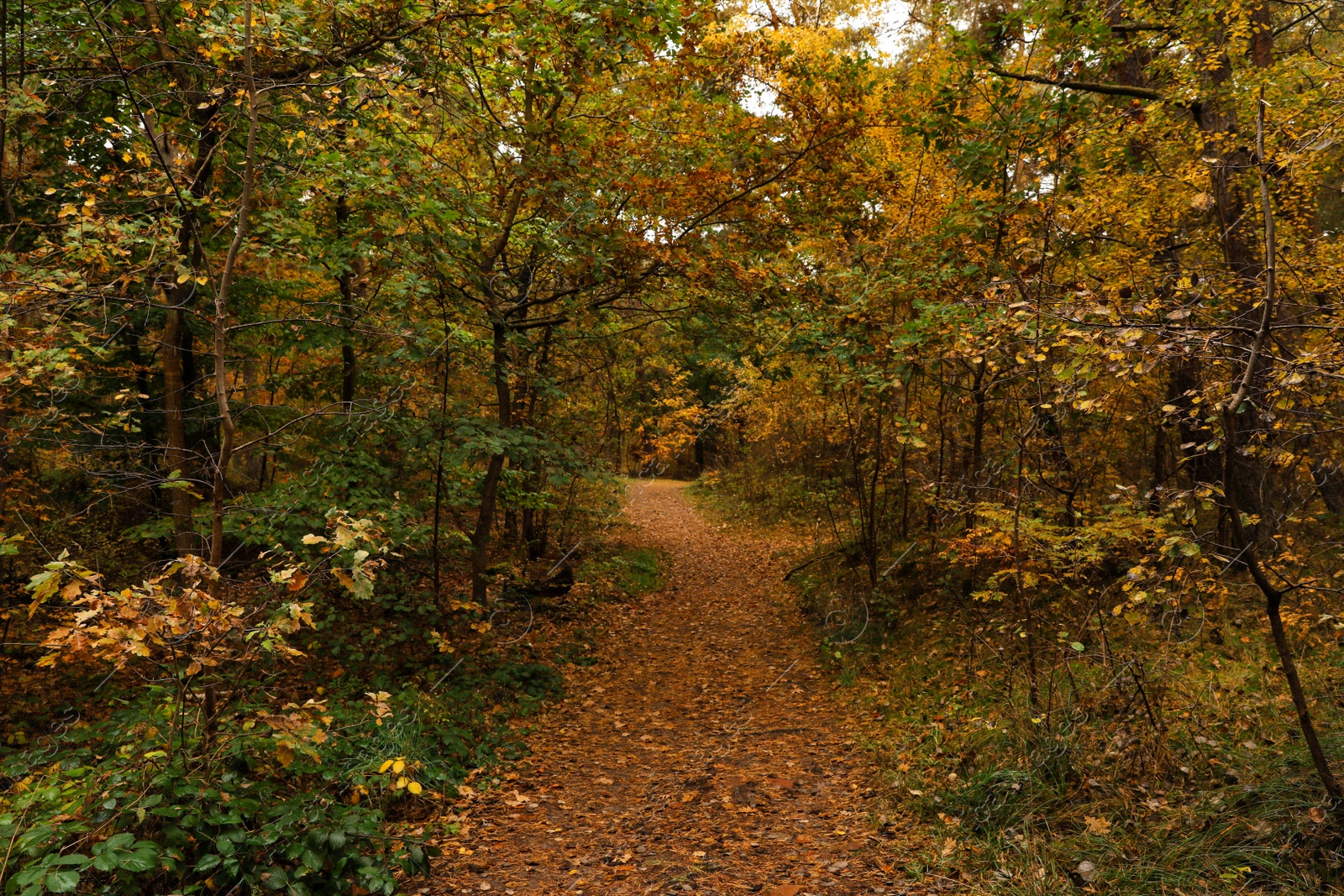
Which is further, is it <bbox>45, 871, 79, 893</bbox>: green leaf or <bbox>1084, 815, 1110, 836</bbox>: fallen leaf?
<bbox>1084, 815, 1110, 836</bbox>: fallen leaf

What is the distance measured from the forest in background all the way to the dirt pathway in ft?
1.78

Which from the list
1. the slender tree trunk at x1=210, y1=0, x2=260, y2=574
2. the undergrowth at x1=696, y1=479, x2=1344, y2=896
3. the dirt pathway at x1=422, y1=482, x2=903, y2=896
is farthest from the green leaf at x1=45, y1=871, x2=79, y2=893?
the undergrowth at x1=696, y1=479, x2=1344, y2=896

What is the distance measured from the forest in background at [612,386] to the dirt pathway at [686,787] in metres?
0.54

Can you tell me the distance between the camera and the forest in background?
3.96 metres

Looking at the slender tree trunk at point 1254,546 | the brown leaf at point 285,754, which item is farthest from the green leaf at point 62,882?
the slender tree trunk at point 1254,546

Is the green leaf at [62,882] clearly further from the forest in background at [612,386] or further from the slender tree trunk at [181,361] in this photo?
the slender tree trunk at [181,361]

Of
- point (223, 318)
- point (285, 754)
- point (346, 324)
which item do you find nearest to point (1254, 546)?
point (285, 754)

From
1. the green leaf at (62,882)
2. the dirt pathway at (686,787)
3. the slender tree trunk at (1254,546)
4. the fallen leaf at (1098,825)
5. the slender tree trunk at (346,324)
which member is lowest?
the dirt pathway at (686,787)

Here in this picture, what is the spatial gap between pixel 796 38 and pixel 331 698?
11680 millimetres

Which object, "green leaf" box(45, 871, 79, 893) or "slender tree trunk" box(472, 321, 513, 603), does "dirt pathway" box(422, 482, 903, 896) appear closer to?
"slender tree trunk" box(472, 321, 513, 603)

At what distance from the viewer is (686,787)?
6.15 m

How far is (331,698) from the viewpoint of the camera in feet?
22.2

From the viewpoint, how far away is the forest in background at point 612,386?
3.96m

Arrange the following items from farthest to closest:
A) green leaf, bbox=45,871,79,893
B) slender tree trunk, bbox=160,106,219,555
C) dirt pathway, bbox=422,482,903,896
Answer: slender tree trunk, bbox=160,106,219,555 → dirt pathway, bbox=422,482,903,896 → green leaf, bbox=45,871,79,893
